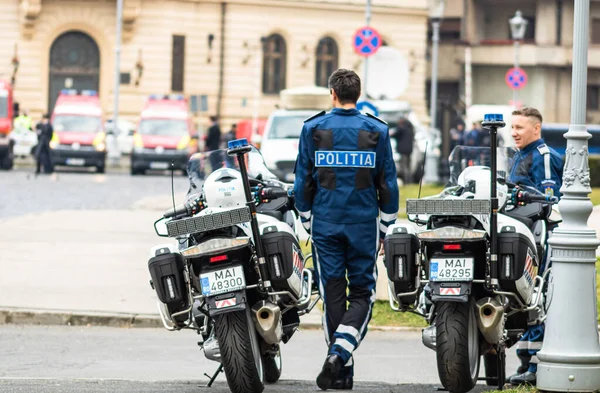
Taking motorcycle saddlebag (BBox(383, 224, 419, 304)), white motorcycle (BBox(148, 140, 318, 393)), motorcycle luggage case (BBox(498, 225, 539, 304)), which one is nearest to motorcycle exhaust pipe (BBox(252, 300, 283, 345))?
white motorcycle (BBox(148, 140, 318, 393))

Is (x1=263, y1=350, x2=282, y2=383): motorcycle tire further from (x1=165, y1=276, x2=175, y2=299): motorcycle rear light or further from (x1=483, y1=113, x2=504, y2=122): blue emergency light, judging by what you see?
(x1=483, y1=113, x2=504, y2=122): blue emergency light

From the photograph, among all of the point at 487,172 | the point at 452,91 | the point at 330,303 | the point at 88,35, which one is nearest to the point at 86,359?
the point at 330,303

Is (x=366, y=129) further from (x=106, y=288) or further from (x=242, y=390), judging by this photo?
(x=106, y=288)

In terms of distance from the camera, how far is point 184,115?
144 ft

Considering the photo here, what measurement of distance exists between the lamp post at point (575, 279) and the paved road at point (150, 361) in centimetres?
95

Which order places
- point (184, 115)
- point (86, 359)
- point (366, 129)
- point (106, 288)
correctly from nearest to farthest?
1. point (366, 129)
2. point (86, 359)
3. point (106, 288)
4. point (184, 115)

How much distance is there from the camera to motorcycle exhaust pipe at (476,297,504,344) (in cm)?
793

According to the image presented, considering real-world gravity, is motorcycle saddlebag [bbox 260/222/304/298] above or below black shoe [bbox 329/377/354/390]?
above

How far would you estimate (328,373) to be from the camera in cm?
789

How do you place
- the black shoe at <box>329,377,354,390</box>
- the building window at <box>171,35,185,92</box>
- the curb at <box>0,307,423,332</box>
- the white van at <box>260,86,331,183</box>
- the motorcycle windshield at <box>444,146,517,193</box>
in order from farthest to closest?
1. the building window at <box>171,35,185,92</box>
2. the white van at <box>260,86,331,183</box>
3. the curb at <box>0,307,423,332</box>
4. the motorcycle windshield at <box>444,146,517,193</box>
5. the black shoe at <box>329,377,354,390</box>

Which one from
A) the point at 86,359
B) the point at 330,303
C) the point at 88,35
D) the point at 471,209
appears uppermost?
the point at 88,35

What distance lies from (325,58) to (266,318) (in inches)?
2127

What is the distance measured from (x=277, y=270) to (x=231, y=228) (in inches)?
13.9

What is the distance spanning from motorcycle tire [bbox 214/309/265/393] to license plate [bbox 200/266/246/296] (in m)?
0.13
